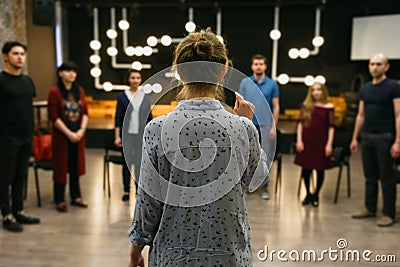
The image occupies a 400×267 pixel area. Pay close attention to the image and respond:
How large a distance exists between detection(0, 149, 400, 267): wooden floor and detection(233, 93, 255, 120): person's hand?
1796 mm

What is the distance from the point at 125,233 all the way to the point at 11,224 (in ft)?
2.99

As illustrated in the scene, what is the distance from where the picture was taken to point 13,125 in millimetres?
3170

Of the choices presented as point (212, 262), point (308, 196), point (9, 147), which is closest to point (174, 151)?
point (212, 262)

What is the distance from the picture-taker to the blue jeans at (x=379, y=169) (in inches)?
133

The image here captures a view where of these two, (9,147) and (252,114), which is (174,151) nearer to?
(252,114)

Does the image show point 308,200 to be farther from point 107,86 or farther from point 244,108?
point 107,86

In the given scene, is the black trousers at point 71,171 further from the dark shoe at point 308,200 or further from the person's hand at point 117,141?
the dark shoe at point 308,200

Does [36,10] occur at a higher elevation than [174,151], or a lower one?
higher

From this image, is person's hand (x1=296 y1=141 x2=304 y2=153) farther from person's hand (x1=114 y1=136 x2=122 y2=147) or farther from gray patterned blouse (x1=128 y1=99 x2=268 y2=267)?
gray patterned blouse (x1=128 y1=99 x2=268 y2=267)

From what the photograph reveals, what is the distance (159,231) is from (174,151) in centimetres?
25

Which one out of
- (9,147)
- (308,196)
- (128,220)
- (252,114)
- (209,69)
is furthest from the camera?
(308,196)

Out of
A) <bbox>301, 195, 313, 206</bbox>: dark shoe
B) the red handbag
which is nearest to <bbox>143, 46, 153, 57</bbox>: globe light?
the red handbag

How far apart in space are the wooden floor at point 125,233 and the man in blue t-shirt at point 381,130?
31 centimetres

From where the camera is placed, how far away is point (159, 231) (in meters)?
1.17
